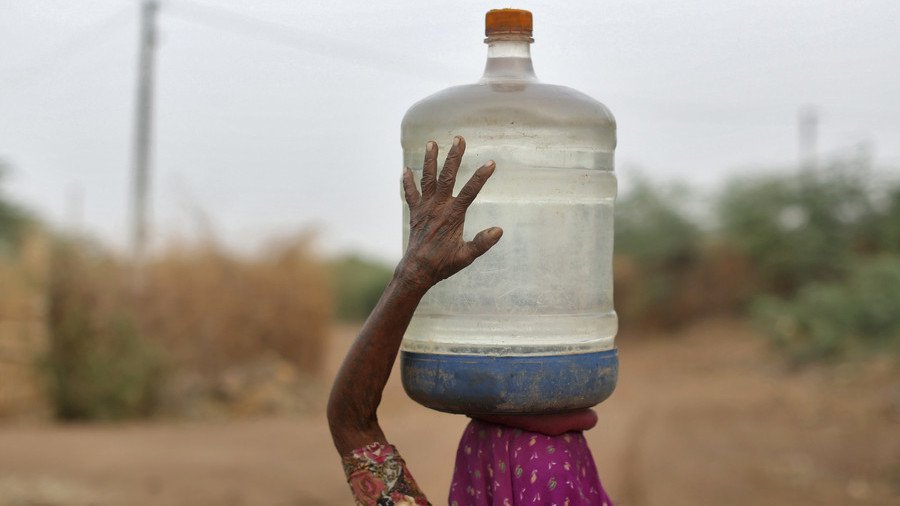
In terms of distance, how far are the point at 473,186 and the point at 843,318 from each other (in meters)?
16.3

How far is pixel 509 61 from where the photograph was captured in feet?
9.04

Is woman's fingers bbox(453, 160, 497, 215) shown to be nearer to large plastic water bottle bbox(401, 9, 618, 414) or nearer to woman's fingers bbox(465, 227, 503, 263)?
woman's fingers bbox(465, 227, 503, 263)

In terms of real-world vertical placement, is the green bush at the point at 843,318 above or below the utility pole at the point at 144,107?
below

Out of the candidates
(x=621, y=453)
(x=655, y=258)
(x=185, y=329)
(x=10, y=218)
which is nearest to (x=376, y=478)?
(x=621, y=453)

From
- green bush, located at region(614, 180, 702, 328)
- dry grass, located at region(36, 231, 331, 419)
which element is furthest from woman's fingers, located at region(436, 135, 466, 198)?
green bush, located at region(614, 180, 702, 328)

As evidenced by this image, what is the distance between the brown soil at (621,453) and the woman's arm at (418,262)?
4235mm

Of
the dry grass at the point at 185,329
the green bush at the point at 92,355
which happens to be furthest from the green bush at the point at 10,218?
the green bush at the point at 92,355

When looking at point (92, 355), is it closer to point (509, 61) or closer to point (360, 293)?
point (509, 61)

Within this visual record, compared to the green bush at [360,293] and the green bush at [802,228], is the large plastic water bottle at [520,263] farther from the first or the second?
the green bush at [360,293]

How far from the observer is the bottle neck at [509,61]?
2.75m

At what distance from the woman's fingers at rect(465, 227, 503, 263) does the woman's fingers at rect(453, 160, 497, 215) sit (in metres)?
0.08

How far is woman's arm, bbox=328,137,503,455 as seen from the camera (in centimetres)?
236

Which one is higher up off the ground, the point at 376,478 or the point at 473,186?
the point at 473,186

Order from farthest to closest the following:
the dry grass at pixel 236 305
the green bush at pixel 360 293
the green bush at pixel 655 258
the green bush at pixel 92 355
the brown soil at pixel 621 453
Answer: the green bush at pixel 360 293 < the green bush at pixel 655 258 < the dry grass at pixel 236 305 < the green bush at pixel 92 355 < the brown soil at pixel 621 453
